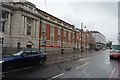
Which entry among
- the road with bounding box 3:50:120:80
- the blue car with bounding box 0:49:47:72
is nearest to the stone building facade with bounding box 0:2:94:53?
the blue car with bounding box 0:49:47:72

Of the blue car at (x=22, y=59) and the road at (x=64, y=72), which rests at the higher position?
the blue car at (x=22, y=59)

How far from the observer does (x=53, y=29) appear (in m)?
37.1

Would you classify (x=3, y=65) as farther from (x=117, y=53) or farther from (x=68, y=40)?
(x=68, y=40)

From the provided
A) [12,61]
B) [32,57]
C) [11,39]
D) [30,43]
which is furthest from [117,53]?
[11,39]

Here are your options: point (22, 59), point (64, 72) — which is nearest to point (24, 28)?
point (22, 59)

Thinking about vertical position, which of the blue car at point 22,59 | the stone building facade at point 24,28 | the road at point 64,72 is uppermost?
the stone building facade at point 24,28

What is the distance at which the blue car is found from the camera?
816 cm

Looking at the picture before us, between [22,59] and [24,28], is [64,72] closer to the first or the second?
[22,59]

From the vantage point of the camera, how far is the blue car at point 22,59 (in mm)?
8164

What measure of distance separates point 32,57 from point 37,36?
19.4 metres

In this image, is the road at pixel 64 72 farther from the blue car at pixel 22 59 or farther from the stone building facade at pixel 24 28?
the stone building facade at pixel 24 28

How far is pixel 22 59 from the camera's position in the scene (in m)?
9.39

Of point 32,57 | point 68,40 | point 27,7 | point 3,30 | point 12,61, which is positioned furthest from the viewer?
point 68,40

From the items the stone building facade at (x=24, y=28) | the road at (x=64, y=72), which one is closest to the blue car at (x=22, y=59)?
the road at (x=64, y=72)
